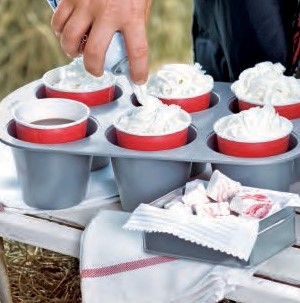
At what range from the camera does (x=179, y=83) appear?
161 cm

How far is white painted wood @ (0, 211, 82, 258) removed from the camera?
1.41 m

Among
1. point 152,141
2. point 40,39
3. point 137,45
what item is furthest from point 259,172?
point 40,39

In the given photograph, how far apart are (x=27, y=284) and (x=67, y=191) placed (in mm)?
450

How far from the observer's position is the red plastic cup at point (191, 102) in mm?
1574

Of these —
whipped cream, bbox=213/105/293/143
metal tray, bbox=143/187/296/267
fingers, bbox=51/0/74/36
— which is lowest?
metal tray, bbox=143/187/296/267

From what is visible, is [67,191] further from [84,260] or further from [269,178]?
[269,178]

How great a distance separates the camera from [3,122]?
154cm

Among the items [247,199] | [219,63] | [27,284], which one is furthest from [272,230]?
[219,63]

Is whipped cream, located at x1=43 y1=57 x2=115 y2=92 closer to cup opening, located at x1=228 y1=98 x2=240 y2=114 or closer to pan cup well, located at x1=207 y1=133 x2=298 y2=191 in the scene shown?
cup opening, located at x1=228 y1=98 x2=240 y2=114

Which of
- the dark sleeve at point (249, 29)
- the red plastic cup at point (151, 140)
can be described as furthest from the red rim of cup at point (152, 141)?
the dark sleeve at point (249, 29)

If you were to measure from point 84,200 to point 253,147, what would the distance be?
31cm

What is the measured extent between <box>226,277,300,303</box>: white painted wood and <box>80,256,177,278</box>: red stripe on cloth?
0.11 meters

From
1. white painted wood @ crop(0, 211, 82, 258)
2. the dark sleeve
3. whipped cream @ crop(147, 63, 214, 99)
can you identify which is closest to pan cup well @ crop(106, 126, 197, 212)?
white painted wood @ crop(0, 211, 82, 258)

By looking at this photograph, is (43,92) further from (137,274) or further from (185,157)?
Result: (137,274)
